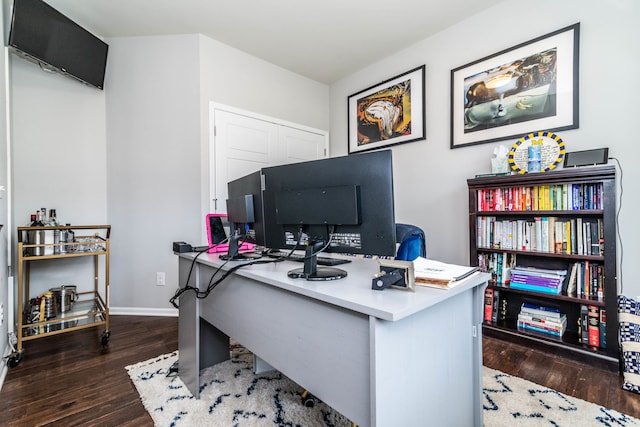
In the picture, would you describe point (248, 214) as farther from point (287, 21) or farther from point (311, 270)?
point (287, 21)

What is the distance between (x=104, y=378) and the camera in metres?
1.75

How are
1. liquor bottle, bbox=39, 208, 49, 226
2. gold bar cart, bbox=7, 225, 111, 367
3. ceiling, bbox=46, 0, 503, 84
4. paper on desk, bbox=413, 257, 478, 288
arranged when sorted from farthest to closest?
ceiling, bbox=46, 0, 503, 84 < liquor bottle, bbox=39, 208, 49, 226 < gold bar cart, bbox=7, 225, 111, 367 < paper on desk, bbox=413, 257, 478, 288

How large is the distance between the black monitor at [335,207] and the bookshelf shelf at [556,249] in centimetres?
169

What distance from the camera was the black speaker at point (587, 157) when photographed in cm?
188

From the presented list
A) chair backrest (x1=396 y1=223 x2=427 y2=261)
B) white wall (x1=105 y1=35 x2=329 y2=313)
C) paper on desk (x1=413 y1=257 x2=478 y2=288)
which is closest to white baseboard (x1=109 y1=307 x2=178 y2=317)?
white wall (x1=105 y1=35 x2=329 y2=313)

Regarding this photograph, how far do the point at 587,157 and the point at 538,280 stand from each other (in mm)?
901

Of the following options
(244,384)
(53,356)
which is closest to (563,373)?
(244,384)

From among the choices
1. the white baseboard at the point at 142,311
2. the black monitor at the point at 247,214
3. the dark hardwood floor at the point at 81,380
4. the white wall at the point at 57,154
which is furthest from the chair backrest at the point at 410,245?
the white wall at the point at 57,154

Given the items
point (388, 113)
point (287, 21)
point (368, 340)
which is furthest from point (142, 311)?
point (388, 113)

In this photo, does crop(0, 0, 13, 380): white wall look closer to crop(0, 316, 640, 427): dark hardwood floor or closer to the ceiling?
crop(0, 316, 640, 427): dark hardwood floor

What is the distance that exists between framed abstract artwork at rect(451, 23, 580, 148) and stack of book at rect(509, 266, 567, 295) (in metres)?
1.07

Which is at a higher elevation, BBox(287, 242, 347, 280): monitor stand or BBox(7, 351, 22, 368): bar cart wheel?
BBox(287, 242, 347, 280): monitor stand

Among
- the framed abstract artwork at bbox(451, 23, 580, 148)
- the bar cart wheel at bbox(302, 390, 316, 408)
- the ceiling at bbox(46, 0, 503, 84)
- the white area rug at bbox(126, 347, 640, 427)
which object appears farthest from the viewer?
the ceiling at bbox(46, 0, 503, 84)

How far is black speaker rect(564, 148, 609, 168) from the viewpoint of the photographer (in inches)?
74.2
